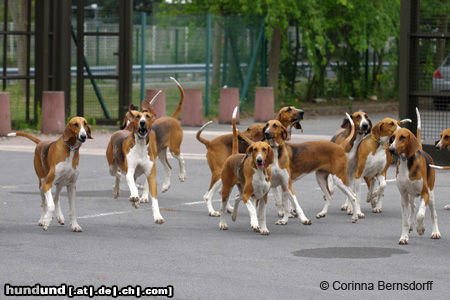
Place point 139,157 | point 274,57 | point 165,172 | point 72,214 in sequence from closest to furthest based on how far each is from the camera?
point 72,214, point 139,157, point 165,172, point 274,57

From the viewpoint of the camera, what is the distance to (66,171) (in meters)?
11.6

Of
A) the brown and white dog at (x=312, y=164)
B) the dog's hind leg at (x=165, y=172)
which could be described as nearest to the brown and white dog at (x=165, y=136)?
the dog's hind leg at (x=165, y=172)

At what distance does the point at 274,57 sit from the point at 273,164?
1999 cm

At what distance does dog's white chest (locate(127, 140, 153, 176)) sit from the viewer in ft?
41.3

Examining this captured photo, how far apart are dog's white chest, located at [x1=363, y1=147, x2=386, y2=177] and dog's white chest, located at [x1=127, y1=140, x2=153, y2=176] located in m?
2.64

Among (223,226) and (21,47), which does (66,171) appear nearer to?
(223,226)

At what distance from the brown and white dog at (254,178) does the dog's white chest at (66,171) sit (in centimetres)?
168

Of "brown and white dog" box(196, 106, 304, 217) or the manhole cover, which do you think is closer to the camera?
the manhole cover

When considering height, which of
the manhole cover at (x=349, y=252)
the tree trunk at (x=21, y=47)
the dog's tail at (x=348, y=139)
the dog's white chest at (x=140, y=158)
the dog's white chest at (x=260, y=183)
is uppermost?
the tree trunk at (x=21, y=47)

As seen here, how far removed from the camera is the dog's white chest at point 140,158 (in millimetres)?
12586

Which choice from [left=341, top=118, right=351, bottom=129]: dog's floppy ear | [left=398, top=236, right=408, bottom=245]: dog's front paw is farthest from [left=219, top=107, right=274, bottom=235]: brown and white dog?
[left=341, top=118, right=351, bottom=129]: dog's floppy ear

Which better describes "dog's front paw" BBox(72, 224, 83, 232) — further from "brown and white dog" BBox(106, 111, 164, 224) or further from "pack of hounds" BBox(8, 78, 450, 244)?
"brown and white dog" BBox(106, 111, 164, 224)

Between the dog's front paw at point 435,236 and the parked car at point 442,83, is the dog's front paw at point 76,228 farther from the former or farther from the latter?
the parked car at point 442,83

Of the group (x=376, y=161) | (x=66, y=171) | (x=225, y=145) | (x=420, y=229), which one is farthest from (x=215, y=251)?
(x=376, y=161)
